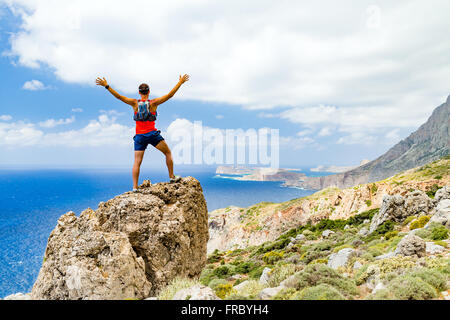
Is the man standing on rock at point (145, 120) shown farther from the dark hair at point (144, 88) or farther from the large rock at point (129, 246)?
the large rock at point (129, 246)

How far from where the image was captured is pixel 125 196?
779cm

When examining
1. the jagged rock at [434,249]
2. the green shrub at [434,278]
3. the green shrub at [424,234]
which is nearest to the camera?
the green shrub at [434,278]

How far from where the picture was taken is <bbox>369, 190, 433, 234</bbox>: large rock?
21.9 meters

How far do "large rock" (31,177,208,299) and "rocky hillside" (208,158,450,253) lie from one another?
33772 millimetres

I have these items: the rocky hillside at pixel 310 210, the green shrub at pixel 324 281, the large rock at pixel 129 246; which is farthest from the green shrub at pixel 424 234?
the rocky hillside at pixel 310 210

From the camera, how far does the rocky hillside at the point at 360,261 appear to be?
6.29m

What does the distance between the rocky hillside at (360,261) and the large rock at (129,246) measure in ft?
2.75

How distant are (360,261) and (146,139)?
963 cm

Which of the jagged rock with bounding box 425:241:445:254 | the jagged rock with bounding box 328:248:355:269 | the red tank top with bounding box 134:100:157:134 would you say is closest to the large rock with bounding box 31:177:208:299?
the red tank top with bounding box 134:100:157:134

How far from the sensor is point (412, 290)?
19.8 feet

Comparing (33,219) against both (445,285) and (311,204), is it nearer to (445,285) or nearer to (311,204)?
(311,204)

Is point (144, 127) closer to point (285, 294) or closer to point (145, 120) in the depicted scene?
point (145, 120)

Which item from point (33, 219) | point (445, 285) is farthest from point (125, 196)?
point (33, 219)
